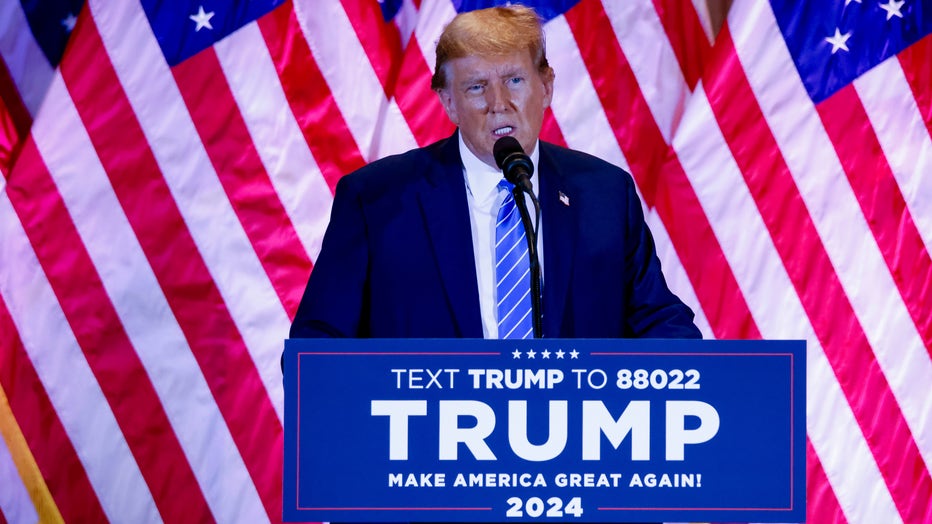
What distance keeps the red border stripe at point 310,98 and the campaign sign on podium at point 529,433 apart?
1935mm

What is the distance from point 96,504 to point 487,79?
6.73 ft

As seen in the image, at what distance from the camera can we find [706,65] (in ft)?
11.7

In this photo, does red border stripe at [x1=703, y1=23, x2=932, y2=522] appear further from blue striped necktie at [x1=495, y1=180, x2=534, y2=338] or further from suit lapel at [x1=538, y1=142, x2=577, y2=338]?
blue striped necktie at [x1=495, y1=180, x2=534, y2=338]

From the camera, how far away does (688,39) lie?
143 inches

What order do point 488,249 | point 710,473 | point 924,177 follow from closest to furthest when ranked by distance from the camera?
point 710,473
point 488,249
point 924,177

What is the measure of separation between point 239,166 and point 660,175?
49.1 inches

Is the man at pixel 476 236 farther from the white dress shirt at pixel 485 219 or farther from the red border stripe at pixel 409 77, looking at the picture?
the red border stripe at pixel 409 77

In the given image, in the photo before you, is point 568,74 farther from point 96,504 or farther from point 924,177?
point 96,504

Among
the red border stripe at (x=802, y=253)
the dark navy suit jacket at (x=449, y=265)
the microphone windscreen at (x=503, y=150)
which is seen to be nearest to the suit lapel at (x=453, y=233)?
the dark navy suit jacket at (x=449, y=265)

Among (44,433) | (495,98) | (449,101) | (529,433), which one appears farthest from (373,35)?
(529,433)

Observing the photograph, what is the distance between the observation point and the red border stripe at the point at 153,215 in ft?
11.8

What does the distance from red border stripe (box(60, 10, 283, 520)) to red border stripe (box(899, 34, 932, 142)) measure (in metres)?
2.10

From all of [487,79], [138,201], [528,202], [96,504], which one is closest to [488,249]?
[528,202]

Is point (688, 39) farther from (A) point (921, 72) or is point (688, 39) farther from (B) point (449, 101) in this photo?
(B) point (449, 101)
